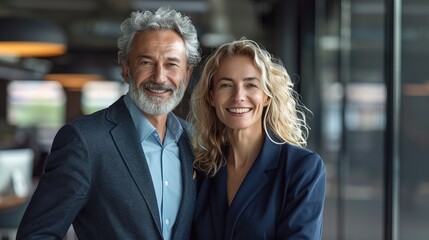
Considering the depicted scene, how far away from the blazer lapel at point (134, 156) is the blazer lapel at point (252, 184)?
24cm

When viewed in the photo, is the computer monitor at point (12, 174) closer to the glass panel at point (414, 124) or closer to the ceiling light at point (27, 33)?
the ceiling light at point (27, 33)

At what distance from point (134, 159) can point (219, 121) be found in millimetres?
464

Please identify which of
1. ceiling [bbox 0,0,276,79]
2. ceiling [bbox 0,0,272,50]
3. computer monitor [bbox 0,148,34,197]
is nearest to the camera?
computer monitor [bbox 0,148,34,197]

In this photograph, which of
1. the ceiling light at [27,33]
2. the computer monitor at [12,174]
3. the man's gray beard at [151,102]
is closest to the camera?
the man's gray beard at [151,102]

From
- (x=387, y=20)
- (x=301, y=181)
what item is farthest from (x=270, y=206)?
(x=387, y=20)

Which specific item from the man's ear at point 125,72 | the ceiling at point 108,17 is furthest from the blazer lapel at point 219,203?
the ceiling at point 108,17

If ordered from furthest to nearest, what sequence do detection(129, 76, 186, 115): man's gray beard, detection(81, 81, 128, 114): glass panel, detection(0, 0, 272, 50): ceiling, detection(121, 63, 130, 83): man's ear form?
detection(81, 81, 128, 114): glass panel
detection(0, 0, 272, 50): ceiling
detection(121, 63, 130, 83): man's ear
detection(129, 76, 186, 115): man's gray beard

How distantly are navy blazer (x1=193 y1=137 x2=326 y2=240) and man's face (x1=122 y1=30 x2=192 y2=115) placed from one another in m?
0.36

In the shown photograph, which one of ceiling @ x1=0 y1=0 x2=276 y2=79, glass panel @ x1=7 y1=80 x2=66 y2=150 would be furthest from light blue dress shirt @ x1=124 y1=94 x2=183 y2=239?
glass panel @ x1=7 y1=80 x2=66 y2=150

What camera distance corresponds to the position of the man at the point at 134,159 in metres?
2.05

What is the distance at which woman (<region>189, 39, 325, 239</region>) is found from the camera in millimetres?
2160

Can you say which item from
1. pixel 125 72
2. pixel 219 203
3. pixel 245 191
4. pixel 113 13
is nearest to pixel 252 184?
pixel 245 191

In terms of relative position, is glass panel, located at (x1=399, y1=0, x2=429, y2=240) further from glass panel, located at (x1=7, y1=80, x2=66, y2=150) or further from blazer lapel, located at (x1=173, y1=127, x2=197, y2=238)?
glass panel, located at (x1=7, y1=80, x2=66, y2=150)

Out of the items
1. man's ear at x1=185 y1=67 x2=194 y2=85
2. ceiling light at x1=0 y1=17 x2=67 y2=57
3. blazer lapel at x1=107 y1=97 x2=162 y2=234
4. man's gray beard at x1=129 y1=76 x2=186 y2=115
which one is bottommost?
blazer lapel at x1=107 y1=97 x2=162 y2=234
